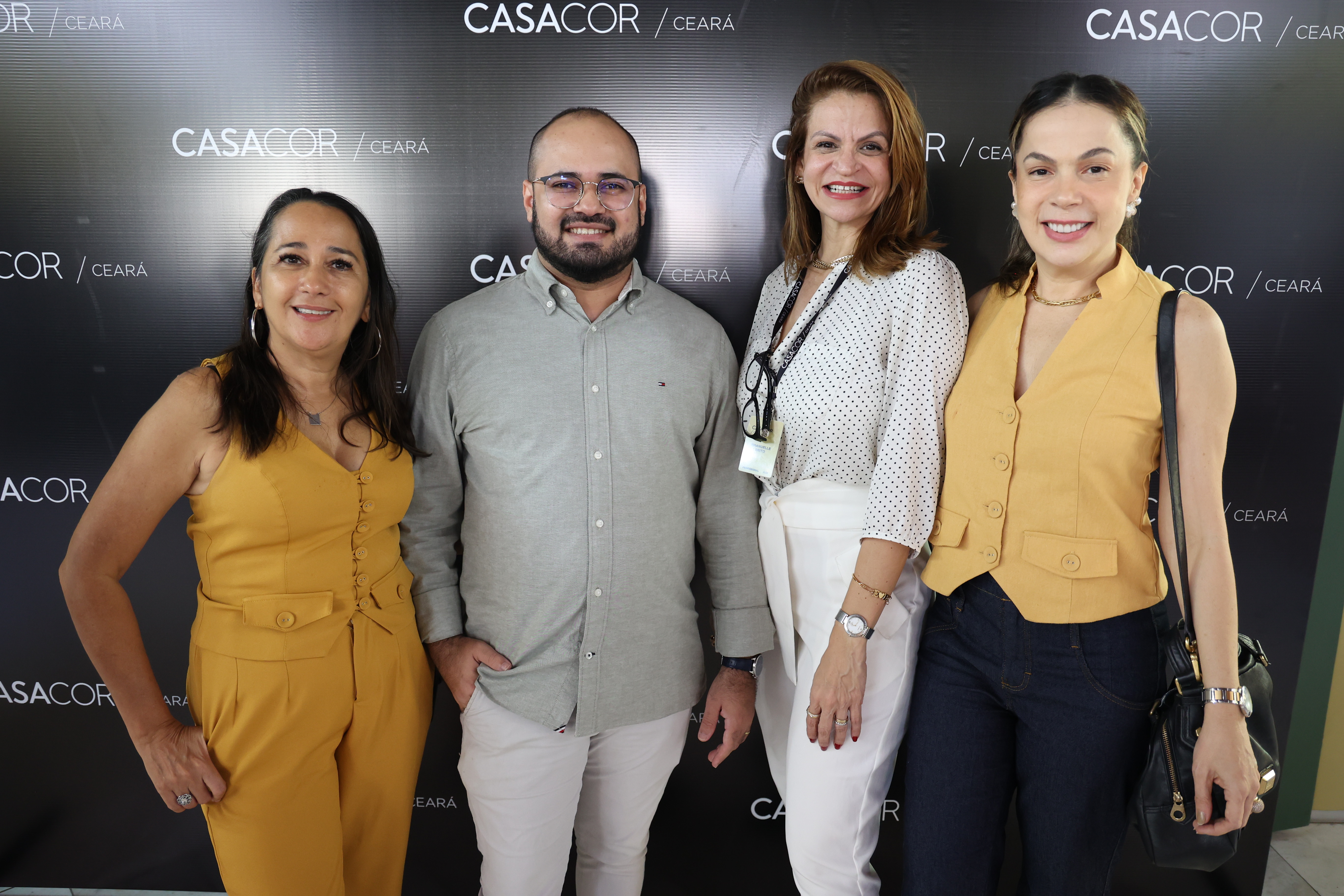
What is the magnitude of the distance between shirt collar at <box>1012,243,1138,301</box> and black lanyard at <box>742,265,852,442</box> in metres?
0.54

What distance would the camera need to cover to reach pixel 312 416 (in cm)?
180

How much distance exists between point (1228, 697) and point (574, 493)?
1.43m

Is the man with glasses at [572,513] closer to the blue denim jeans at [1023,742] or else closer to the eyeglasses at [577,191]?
the eyeglasses at [577,191]

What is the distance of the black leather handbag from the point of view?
1571 millimetres

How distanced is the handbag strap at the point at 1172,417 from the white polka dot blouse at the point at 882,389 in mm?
394

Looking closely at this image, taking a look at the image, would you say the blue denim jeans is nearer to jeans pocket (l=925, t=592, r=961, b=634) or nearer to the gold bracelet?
jeans pocket (l=925, t=592, r=961, b=634)

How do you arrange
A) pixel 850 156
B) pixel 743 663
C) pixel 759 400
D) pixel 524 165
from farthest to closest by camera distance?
1. pixel 524 165
2. pixel 743 663
3. pixel 759 400
4. pixel 850 156

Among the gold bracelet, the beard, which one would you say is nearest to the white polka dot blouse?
the gold bracelet

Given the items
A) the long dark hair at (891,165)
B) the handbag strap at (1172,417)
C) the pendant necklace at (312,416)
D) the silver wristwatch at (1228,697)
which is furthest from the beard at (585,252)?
the silver wristwatch at (1228,697)

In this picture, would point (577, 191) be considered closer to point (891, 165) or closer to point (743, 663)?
point (891, 165)

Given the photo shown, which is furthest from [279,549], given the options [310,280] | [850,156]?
[850,156]

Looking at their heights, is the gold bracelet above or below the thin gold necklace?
below

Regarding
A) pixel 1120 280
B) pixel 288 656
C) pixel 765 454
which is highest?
pixel 1120 280

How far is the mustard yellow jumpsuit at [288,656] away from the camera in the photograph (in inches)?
65.7
